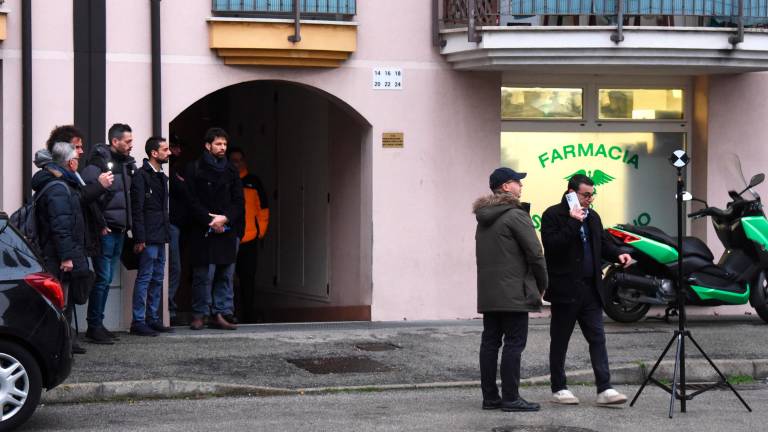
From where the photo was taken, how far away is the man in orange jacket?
15.5m

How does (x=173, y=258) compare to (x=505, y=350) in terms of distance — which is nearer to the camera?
(x=505, y=350)

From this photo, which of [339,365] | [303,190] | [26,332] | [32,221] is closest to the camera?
[26,332]

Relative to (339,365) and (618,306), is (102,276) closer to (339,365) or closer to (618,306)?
(339,365)

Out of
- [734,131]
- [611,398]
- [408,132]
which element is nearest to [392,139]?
[408,132]

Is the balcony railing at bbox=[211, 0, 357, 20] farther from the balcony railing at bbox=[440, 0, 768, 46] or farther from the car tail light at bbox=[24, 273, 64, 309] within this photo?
the car tail light at bbox=[24, 273, 64, 309]

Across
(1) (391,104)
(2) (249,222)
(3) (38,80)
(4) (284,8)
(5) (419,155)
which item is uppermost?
(4) (284,8)

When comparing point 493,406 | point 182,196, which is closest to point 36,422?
point 493,406

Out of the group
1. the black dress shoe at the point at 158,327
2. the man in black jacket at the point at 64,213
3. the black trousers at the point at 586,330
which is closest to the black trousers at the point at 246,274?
the black dress shoe at the point at 158,327

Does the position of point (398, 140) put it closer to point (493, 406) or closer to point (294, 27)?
point (294, 27)

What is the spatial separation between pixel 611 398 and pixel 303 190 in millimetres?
8139

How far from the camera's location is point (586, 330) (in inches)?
400

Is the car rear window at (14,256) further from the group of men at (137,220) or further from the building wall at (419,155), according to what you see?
the building wall at (419,155)

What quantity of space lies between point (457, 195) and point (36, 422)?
6.98 m

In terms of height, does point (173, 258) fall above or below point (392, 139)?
below
